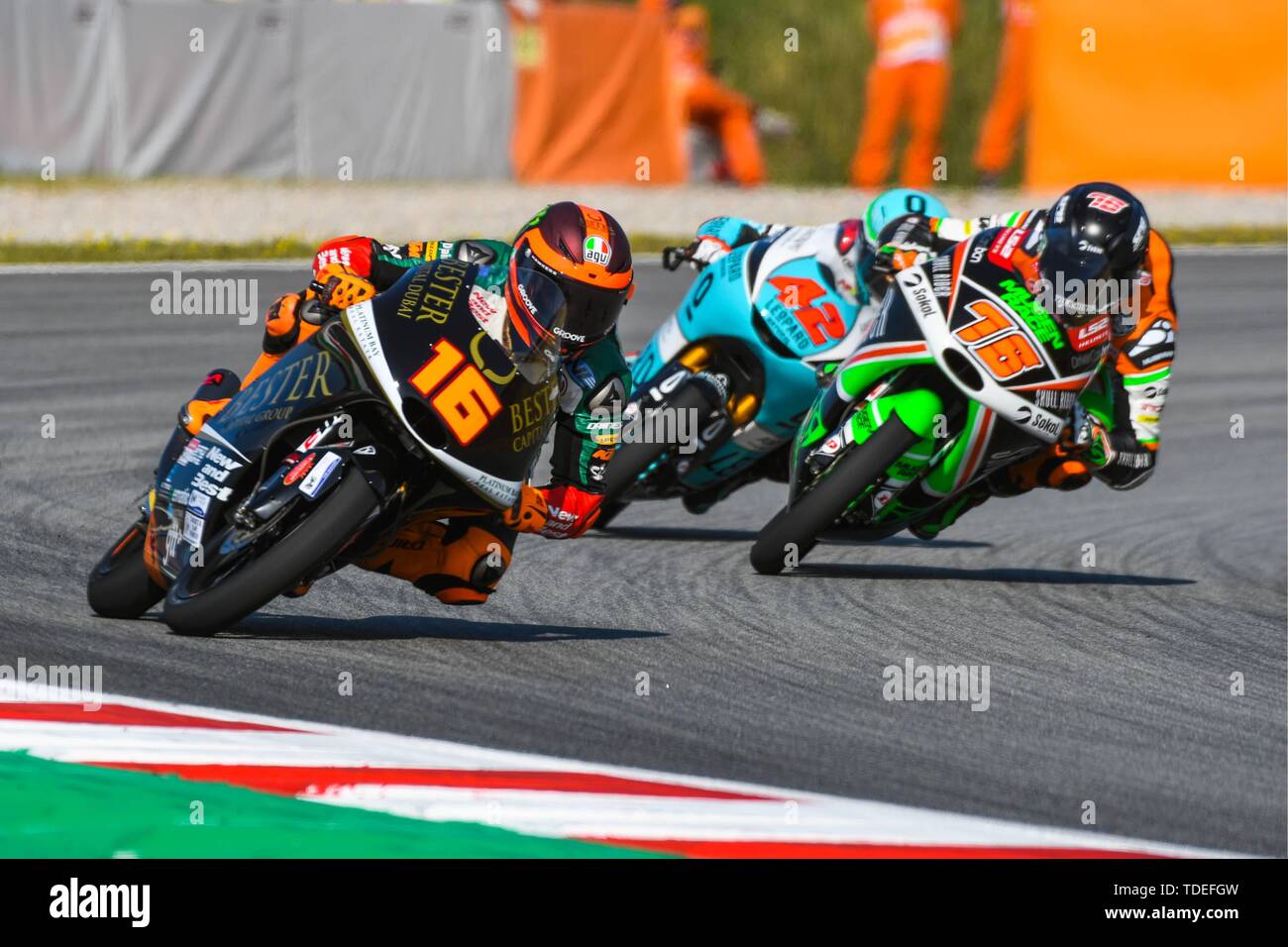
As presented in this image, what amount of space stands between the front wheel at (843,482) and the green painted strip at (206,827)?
3197 millimetres

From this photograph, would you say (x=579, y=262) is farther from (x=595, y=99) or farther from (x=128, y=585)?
(x=595, y=99)

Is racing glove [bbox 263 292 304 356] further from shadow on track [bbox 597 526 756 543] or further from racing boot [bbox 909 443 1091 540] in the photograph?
shadow on track [bbox 597 526 756 543]

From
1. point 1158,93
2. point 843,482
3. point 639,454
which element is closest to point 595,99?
point 1158,93

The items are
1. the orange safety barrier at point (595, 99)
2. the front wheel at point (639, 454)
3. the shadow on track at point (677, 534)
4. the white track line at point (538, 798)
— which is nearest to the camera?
the white track line at point (538, 798)

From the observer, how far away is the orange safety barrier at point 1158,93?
66.6 feet

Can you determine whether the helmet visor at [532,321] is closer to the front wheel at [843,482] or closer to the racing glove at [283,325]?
the racing glove at [283,325]

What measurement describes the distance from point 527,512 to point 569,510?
7.9 inches

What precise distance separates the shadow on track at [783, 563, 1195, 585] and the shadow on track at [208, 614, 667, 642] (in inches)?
64.3

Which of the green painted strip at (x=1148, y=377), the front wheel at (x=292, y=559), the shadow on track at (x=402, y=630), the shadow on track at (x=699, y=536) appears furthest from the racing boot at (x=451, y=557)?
the green painted strip at (x=1148, y=377)

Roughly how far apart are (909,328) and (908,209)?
95 cm

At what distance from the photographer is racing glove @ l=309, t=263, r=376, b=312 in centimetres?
661

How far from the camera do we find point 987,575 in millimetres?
9328

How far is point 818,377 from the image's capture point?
9242 millimetres

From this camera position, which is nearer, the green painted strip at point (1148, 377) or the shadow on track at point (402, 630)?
the shadow on track at point (402, 630)
